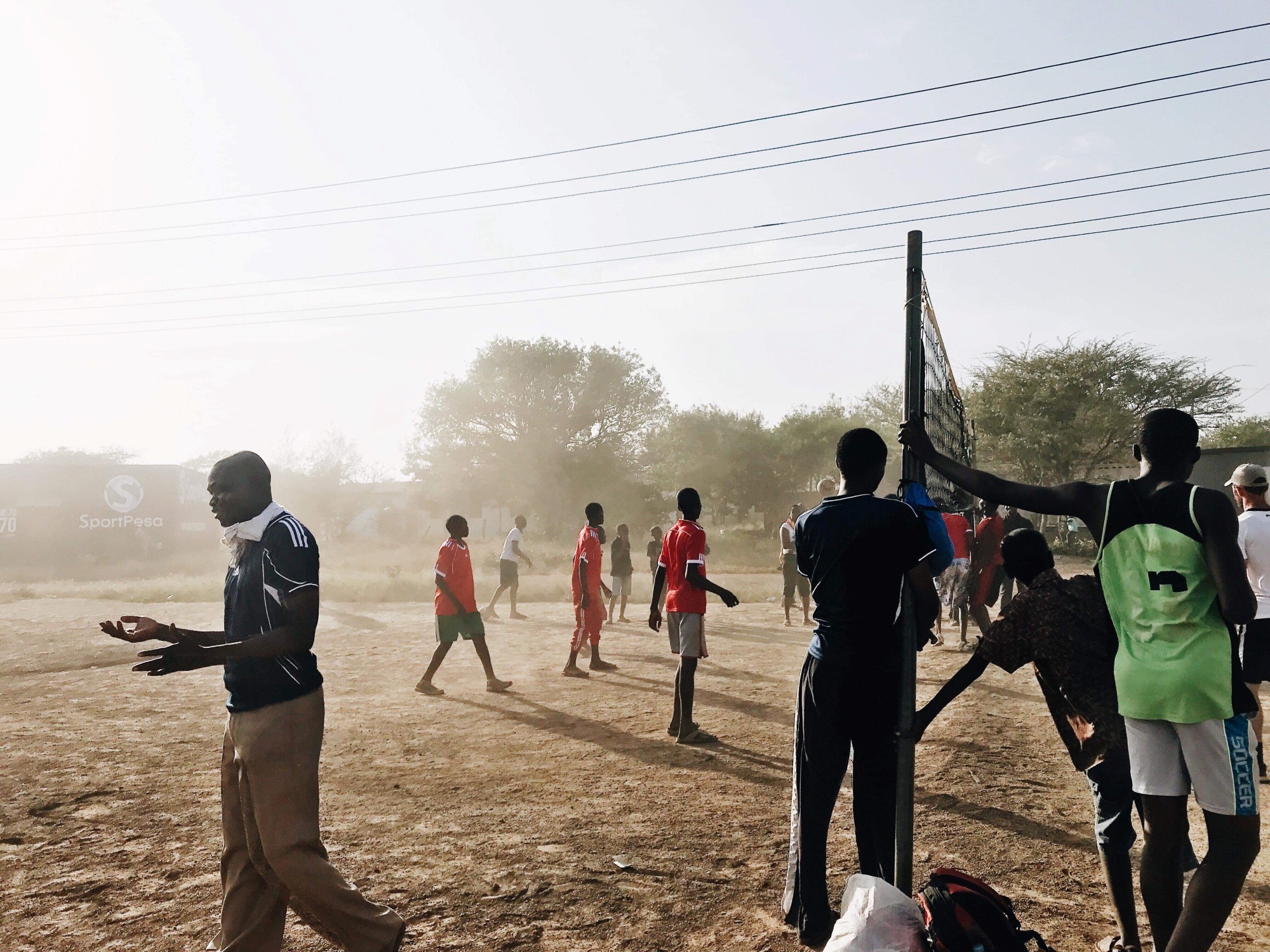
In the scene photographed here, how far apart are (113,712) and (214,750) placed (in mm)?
2485

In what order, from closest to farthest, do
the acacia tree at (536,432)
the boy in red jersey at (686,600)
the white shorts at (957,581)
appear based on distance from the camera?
the boy in red jersey at (686,600), the white shorts at (957,581), the acacia tree at (536,432)

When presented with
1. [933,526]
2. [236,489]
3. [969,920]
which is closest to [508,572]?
[236,489]

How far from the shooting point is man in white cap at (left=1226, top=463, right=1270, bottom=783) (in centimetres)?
579

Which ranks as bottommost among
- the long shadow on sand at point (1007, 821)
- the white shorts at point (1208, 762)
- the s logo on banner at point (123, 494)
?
the long shadow on sand at point (1007, 821)

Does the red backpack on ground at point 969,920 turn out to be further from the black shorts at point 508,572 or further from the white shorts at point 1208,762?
the black shorts at point 508,572

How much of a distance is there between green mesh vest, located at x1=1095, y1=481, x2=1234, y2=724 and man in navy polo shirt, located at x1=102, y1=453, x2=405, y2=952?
287 cm

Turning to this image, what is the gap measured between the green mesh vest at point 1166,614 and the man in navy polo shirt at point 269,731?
2.87m

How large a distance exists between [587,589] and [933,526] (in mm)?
7250

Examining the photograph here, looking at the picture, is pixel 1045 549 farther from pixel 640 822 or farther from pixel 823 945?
pixel 640 822

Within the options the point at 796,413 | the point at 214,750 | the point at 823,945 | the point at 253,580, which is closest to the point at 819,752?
the point at 823,945

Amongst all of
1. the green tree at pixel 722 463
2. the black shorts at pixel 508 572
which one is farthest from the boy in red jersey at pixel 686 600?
the green tree at pixel 722 463

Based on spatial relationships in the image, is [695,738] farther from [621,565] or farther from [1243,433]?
[1243,433]

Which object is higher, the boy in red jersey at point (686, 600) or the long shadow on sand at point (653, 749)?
the boy in red jersey at point (686, 600)

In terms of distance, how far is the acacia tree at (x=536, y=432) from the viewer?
49.5 m
